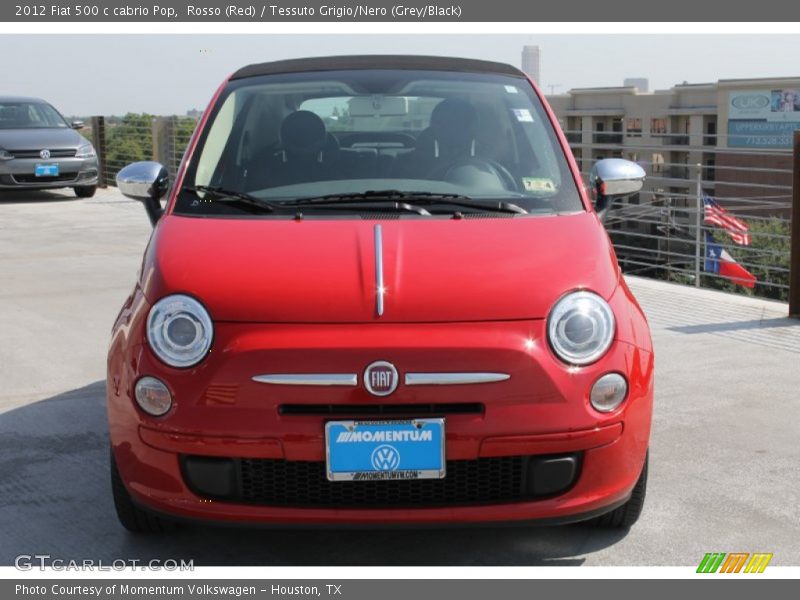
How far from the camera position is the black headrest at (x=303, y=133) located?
4414 millimetres

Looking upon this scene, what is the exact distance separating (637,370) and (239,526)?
4.01 ft

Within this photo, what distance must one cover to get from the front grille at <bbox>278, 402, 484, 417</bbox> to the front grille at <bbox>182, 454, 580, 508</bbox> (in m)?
0.15

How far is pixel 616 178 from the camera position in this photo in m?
4.59

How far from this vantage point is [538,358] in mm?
3271

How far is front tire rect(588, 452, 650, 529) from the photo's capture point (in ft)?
12.3

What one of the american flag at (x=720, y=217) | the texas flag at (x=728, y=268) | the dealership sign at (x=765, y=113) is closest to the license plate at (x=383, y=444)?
the texas flag at (x=728, y=268)

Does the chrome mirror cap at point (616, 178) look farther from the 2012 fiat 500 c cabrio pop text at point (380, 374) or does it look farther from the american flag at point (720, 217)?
the american flag at point (720, 217)

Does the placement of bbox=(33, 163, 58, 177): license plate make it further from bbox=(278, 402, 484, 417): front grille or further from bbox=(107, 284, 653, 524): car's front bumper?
bbox=(278, 402, 484, 417): front grille

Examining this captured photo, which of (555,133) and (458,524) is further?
(555,133)

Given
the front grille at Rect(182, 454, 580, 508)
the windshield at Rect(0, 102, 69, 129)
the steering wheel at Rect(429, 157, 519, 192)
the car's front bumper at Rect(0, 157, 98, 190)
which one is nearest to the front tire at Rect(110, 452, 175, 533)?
the front grille at Rect(182, 454, 580, 508)

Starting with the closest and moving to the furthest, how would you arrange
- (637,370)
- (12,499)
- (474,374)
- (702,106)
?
(474,374) < (637,370) < (12,499) < (702,106)

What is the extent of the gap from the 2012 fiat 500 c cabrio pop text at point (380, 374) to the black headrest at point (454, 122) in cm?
62

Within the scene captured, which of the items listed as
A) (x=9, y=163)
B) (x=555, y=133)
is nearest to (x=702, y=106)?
(x=9, y=163)
